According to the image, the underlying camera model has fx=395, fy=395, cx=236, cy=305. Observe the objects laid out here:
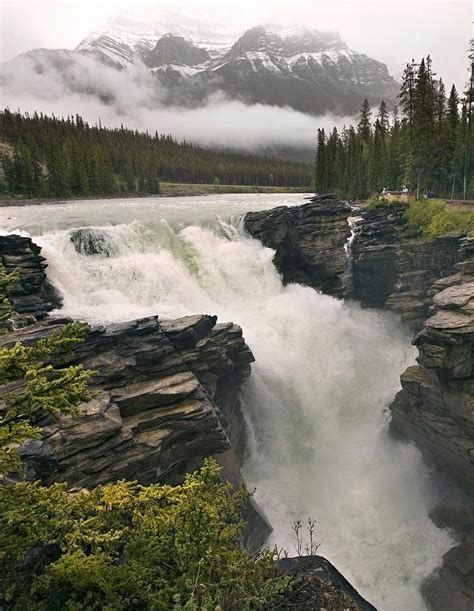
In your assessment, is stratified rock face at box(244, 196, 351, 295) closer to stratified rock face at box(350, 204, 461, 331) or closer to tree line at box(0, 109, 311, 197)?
stratified rock face at box(350, 204, 461, 331)

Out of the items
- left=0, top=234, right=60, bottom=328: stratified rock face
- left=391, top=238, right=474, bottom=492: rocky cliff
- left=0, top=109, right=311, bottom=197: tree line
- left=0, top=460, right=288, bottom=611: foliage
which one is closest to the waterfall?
left=391, top=238, right=474, bottom=492: rocky cliff

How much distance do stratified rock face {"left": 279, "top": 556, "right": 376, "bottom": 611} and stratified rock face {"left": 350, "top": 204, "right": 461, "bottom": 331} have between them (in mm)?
32237

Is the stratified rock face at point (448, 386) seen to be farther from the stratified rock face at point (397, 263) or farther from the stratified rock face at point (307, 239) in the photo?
the stratified rock face at point (307, 239)

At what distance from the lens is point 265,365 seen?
2875cm

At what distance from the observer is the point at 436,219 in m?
40.6

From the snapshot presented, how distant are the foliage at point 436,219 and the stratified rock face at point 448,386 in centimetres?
1565

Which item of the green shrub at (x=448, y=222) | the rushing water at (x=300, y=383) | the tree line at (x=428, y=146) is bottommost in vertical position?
the rushing water at (x=300, y=383)

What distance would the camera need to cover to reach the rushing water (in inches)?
897

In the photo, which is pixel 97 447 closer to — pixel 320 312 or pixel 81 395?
pixel 81 395

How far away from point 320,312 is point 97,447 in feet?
85.5

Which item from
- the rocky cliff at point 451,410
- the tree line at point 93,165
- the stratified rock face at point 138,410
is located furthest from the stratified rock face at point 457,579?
the tree line at point 93,165

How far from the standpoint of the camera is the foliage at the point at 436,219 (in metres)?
38.8

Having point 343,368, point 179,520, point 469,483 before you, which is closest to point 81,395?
point 179,520

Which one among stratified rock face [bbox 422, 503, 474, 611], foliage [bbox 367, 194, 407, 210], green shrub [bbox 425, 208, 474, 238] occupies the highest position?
foliage [bbox 367, 194, 407, 210]
